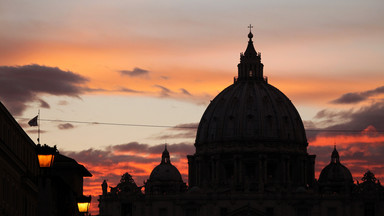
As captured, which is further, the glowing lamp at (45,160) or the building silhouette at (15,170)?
the building silhouette at (15,170)

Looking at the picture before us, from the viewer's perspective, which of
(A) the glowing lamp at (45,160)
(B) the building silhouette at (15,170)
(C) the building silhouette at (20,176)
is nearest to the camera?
(A) the glowing lamp at (45,160)

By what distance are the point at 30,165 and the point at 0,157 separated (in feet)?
44.3

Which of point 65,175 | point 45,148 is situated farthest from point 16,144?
point 65,175

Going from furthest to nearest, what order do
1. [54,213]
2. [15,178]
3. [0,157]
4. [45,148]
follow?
[54,213] → [15,178] → [0,157] → [45,148]

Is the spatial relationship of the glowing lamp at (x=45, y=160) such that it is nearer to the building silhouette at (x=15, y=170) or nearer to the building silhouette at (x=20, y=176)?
the building silhouette at (x=20, y=176)

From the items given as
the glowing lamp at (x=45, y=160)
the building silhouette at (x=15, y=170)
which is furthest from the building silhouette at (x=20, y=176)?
the glowing lamp at (x=45, y=160)

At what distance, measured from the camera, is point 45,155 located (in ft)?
160

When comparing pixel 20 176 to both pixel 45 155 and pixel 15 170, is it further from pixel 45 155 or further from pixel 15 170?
pixel 45 155

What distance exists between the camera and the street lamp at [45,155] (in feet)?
159

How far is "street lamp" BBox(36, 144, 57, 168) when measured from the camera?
4832 cm

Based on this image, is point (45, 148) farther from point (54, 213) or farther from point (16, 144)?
point (54, 213)

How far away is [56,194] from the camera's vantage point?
78.0m

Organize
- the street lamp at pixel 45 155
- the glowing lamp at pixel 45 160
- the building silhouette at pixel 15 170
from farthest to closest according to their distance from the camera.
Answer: the building silhouette at pixel 15 170
the glowing lamp at pixel 45 160
the street lamp at pixel 45 155

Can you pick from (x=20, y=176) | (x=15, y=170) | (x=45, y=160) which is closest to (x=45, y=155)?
(x=45, y=160)
